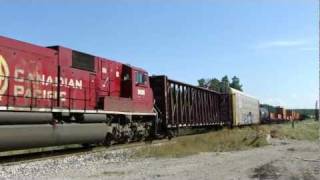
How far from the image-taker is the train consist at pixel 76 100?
578 inches

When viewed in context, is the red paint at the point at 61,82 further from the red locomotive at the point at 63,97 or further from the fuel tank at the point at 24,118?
the fuel tank at the point at 24,118

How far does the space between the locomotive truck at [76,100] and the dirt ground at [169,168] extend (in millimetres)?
1356

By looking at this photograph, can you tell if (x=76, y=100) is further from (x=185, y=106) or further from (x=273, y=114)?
(x=273, y=114)

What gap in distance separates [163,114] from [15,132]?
12.5 metres

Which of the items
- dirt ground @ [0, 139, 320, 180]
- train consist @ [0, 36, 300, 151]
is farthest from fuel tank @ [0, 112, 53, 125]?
dirt ground @ [0, 139, 320, 180]

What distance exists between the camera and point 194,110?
30781 mm

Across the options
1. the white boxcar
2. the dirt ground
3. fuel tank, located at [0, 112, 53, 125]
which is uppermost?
the white boxcar

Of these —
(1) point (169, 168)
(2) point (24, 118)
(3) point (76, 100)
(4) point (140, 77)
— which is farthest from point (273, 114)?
(1) point (169, 168)

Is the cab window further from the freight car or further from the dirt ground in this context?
the dirt ground

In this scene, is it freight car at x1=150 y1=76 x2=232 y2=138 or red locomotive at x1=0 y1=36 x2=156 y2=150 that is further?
freight car at x1=150 y1=76 x2=232 y2=138

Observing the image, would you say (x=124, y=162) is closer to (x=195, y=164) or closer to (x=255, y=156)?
(x=195, y=164)

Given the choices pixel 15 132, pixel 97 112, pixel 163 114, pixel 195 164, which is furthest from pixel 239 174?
pixel 163 114

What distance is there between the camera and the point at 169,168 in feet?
39.7

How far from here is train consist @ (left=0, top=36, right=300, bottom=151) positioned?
48.1ft
